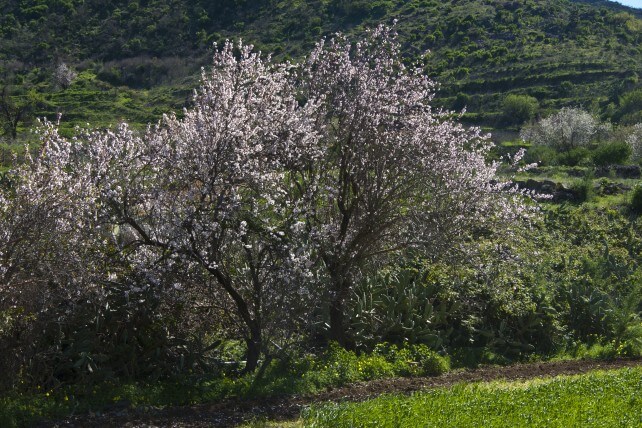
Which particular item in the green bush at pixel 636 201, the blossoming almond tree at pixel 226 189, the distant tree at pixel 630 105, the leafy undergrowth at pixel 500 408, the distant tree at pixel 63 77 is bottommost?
the leafy undergrowth at pixel 500 408

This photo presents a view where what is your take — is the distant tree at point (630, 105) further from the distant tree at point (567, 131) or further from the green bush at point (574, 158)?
the green bush at point (574, 158)

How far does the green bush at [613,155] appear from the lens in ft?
110

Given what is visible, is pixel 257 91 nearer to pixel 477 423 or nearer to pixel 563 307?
pixel 477 423

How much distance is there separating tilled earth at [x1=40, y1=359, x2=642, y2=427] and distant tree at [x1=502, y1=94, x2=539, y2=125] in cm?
3598

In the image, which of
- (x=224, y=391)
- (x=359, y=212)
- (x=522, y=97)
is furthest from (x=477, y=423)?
(x=522, y=97)

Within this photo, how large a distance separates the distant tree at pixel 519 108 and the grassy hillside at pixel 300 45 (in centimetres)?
67

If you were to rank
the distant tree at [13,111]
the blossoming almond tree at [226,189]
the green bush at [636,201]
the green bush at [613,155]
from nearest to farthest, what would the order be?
the blossoming almond tree at [226,189]
the green bush at [636,201]
the green bush at [613,155]
the distant tree at [13,111]

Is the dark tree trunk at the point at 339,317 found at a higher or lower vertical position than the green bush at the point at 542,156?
lower

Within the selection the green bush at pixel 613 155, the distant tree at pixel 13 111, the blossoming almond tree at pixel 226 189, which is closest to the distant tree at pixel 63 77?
the distant tree at pixel 13 111

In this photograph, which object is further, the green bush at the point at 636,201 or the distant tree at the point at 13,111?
the distant tree at the point at 13,111

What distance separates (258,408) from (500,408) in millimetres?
3027

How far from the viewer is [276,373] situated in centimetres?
1085

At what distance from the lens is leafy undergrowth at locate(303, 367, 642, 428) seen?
808 cm

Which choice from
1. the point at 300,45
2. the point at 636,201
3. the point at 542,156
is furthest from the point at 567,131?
the point at 636,201
